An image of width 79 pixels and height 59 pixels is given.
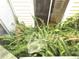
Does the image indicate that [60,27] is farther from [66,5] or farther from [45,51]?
[45,51]

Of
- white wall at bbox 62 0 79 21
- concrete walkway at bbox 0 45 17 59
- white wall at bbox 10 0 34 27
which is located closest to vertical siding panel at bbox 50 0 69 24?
white wall at bbox 62 0 79 21

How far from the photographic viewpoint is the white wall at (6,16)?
2.16m

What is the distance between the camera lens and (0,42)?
98.3 inches

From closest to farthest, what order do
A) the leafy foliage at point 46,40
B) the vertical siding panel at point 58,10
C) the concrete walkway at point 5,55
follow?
the concrete walkway at point 5,55 < the leafy foliage at point 46,40 < the vertical siding panel at point 58,10

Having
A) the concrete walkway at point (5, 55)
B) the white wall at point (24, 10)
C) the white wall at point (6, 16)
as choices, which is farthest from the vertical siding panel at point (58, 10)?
the concrete walkway at point (5, 55)

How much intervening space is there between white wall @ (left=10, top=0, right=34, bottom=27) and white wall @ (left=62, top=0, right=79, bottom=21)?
39 cm

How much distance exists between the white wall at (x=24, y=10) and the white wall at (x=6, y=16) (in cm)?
7

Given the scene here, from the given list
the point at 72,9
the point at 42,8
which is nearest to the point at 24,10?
Result: the point at 42,8

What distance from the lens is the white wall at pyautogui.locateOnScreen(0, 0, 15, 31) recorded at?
2162 millimetres

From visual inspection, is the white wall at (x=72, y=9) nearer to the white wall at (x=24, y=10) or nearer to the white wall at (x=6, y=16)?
the white wall at (x=24, y=10)

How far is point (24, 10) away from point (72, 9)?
527mm

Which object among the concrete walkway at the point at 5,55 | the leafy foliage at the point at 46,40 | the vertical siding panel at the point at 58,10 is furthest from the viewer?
the vertical siding panel at the point at 58,10

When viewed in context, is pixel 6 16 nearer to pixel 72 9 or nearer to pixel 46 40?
pixel 46 40

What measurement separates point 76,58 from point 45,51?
1.11 feet
